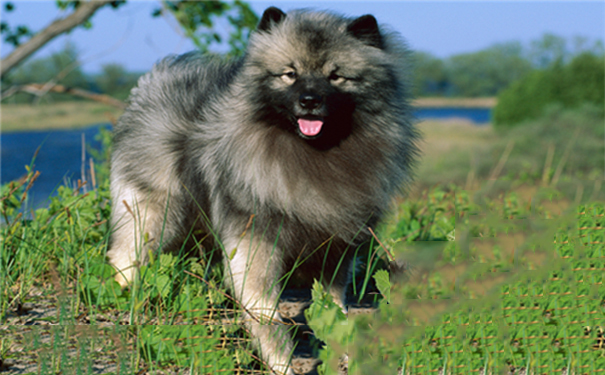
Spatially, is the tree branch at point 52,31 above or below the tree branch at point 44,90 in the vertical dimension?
above

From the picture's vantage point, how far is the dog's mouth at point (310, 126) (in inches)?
106

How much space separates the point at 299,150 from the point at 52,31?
4894mm

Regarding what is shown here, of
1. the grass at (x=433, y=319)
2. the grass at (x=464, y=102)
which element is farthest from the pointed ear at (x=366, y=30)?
the grass at (x=464, y=102)

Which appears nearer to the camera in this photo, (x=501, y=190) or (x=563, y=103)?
(x=501, y=190)

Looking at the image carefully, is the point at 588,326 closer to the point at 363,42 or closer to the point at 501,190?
the point at 363,42

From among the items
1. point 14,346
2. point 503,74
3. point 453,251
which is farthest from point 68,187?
point 503,74

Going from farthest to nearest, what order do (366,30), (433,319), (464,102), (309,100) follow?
(464,102)
(366,30)
(309,100)
(433,319)

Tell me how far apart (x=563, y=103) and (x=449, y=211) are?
36.6 ft

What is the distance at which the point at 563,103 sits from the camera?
45.7 ft

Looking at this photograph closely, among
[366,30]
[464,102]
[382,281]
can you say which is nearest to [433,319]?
[382,281]

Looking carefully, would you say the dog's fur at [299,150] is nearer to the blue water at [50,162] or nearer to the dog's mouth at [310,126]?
the dog's mouth at [310,126]

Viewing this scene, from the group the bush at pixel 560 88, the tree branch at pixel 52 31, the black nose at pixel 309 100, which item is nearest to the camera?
the black nose at pixel 309 100

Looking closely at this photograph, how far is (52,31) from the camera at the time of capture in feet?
20.8

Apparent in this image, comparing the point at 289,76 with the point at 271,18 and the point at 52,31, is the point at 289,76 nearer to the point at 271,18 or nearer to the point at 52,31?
the point at 271,18
